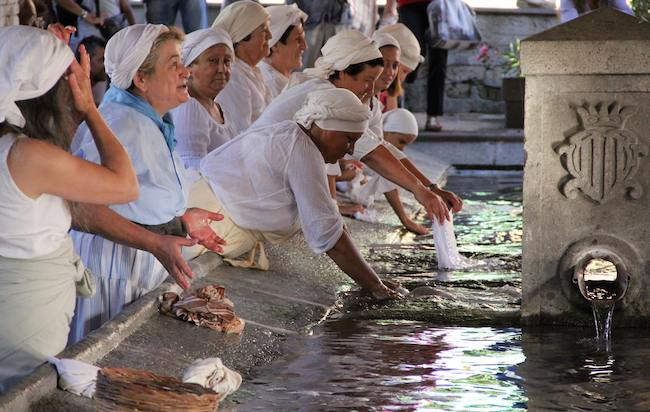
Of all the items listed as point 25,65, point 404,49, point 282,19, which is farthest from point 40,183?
point 404,49

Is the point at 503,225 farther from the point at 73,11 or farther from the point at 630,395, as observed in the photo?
the point at 630,395

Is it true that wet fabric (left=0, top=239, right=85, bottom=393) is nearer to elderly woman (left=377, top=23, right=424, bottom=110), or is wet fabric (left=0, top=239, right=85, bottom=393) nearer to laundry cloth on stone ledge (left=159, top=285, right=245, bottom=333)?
laundry cloth on stone ledge (left=159, top=285, right=245, bottom=333)

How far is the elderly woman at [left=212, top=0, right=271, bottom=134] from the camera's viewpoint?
8.48 m

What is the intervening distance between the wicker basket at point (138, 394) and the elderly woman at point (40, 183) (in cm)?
24

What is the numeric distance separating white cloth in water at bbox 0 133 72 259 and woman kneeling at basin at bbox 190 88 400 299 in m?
2.32

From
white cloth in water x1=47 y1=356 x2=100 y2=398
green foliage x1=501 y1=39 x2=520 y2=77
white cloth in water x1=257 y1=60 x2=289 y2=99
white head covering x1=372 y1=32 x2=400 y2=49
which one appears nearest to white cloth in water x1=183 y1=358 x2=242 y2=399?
white cloth in water x1=47 y1=356 x2=100 y2=398

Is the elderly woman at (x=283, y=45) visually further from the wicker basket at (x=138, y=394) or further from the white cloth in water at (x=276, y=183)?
the wicker basket at (x=138, y=394)

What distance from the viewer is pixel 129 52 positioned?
18.1 feet

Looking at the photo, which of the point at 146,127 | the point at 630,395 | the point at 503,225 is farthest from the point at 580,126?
the point at 503,225

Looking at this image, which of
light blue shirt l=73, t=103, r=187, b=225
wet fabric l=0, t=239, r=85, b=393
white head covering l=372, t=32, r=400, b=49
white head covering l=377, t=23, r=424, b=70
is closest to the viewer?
wet fabric l=0, t=239, r=85, b=393

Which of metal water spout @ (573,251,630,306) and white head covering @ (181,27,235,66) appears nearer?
metal water spout @ (573,251,630,306)

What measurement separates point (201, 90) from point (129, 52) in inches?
81.5

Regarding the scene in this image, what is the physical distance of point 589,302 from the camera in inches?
243

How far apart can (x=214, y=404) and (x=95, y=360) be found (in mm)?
523
